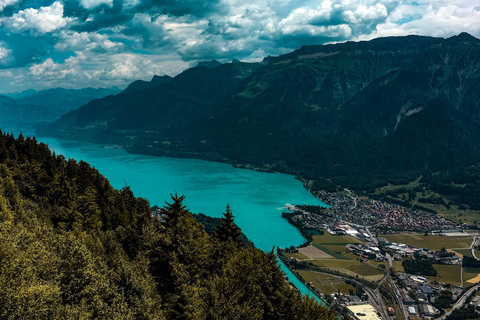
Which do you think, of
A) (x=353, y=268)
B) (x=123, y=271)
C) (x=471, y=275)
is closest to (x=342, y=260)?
(x=353, y=268)

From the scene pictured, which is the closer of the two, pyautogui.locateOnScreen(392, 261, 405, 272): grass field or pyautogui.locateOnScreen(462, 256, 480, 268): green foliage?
pyautogui.locateOnScreen(392, 261, 405, 272): grass field

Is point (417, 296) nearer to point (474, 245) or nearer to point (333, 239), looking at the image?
point (333, 239)

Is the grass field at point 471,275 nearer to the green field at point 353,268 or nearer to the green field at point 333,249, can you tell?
the green field at point 353,268

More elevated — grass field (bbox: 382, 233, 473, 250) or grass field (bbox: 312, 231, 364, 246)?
grass field (bbox: 312, 231, 364, 246)

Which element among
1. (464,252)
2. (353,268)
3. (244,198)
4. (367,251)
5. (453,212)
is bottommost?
(453,212)

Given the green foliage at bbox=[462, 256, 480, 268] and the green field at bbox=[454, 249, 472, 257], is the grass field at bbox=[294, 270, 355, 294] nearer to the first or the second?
the green foliage at bbox=[462, 256, 480, 268]

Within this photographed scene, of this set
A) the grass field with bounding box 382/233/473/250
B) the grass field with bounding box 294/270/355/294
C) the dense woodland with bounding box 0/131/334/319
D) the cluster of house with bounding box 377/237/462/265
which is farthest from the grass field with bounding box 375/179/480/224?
the dense woodland with bounding box 0/131/334/319

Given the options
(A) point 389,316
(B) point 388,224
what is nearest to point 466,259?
(B) point 388,224

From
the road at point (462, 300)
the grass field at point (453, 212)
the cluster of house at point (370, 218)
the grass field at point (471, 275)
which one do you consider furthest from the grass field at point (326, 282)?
the grass field at point (453, 212)
